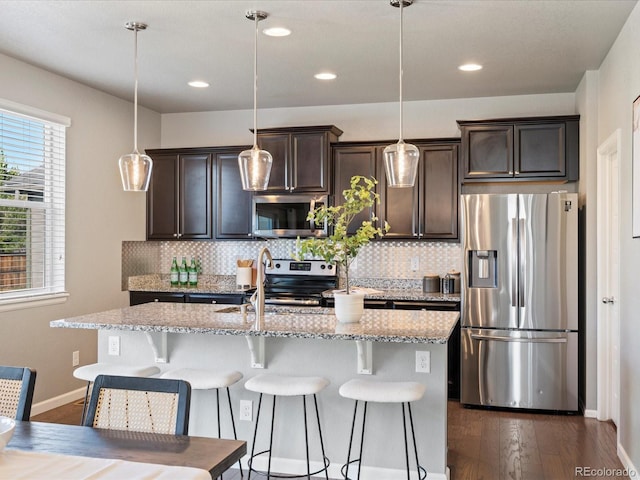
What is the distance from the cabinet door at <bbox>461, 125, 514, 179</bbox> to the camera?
17.6ft

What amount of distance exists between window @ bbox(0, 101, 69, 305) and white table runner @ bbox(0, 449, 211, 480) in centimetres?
319

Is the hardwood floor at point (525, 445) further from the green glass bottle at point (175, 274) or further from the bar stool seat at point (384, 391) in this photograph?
the green glass bottle at point (175, 274)

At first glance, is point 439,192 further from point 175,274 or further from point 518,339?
point 175,274

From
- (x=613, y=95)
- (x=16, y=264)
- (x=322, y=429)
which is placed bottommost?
(x=322, y=429)

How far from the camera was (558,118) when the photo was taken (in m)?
5.26

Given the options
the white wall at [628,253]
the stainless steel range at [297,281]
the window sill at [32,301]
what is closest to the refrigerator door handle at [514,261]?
the white wall at [628,253]

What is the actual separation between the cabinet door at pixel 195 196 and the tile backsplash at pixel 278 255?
339 millimetres

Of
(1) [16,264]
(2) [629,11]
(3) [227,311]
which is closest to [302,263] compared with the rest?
(3) [227,311]

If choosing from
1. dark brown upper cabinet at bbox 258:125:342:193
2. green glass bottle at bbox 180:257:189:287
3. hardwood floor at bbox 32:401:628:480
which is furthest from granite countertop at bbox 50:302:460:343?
green glass bottle at bbox 180:257:189:287

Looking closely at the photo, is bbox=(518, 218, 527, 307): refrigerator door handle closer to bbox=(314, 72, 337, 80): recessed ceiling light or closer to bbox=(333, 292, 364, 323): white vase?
bbox=(314, 72, 337, 80): recessed ceiling light

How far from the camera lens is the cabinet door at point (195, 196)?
6246mm

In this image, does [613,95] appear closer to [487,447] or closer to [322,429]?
[487,447]

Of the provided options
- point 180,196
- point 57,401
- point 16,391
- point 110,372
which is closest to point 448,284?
point 180,196

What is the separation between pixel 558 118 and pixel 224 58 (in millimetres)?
2817
